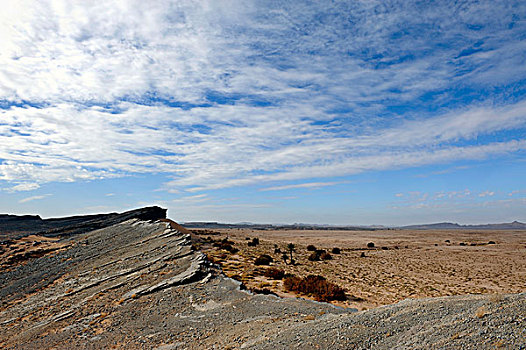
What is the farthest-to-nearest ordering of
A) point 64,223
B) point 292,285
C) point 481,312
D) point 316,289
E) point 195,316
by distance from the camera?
point 64,223 → point 292,285 → point 316,289 → point 195,316 → point 481,312

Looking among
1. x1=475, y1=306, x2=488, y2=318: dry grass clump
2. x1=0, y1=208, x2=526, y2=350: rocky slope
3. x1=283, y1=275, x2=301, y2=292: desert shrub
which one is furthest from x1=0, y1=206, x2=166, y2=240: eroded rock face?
x1=475, y1=306, x2=488, y2=318: dry grass clump

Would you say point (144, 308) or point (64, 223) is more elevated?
point (64, 223)

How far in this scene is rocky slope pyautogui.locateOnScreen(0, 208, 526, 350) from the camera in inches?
233

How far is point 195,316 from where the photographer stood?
34.0 ft

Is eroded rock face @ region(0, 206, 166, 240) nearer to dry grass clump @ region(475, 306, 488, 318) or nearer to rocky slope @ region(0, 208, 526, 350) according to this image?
rocky slope @ region(0, 208, 526, 350)

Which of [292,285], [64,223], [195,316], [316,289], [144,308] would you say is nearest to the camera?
[195,316]

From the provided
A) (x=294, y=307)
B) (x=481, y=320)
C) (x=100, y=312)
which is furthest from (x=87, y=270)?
(x=481, y=320)

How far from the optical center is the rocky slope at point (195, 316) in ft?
19.4

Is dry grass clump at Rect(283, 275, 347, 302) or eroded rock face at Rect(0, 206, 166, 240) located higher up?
eroded rock face at Rect(0, 206, 166, 240)

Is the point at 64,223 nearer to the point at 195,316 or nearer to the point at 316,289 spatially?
the point at 195,316

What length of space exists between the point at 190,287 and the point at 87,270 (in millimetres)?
10724

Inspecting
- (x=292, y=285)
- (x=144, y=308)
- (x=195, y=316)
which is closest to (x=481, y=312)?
(x=195, y=316)

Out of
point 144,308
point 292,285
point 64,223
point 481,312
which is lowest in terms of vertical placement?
point 144,308

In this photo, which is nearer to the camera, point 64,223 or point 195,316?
point 195,316
